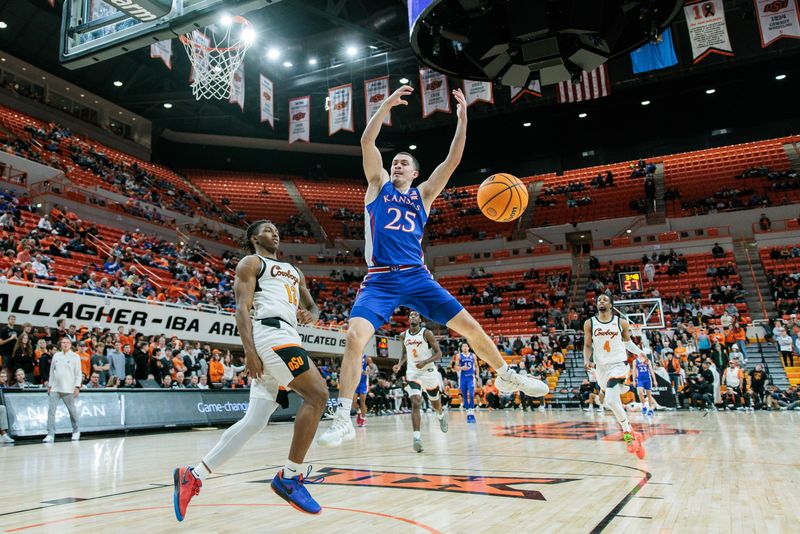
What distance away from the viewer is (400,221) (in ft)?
14.2

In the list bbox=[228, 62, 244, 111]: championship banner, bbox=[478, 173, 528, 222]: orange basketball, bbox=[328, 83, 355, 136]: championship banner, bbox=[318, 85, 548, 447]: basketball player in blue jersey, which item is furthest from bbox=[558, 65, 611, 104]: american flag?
bbox=[318, 85, 548, 447]: basketball player in blue jersey

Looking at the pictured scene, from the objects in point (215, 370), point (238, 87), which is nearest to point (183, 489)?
point (215, 370)

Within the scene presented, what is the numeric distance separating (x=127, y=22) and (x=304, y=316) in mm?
4912

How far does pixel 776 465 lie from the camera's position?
17.6ft

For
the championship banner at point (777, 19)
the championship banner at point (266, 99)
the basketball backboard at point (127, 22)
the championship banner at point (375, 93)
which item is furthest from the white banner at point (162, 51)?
the championship banner at point (777, 19)

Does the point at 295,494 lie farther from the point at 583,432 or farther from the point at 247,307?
the point at 583,432

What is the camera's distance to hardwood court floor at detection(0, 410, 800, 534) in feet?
11.1

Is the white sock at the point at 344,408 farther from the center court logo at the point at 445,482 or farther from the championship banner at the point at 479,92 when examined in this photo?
the championship banner at the point at 479,92

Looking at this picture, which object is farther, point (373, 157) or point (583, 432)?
point (583, 432)

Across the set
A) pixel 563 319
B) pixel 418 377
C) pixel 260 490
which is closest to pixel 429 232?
pixel 563 319

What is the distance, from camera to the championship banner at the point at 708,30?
17984mm

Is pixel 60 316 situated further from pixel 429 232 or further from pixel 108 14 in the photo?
pixel 429 232

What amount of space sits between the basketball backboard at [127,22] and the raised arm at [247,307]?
3621mm

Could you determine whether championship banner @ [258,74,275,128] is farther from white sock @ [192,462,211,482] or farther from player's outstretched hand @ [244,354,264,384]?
white sock @ [192,462,211,482]
